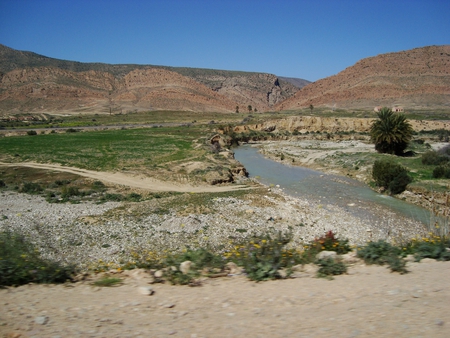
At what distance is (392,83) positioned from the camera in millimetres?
132875

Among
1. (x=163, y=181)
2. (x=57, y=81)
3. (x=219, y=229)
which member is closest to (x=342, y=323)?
(x=219, y=229)

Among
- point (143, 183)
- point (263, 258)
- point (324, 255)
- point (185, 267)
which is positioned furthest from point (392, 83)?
point (185, 267)

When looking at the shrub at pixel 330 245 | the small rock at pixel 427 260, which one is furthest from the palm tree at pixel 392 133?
the small rock at pixel 427 260

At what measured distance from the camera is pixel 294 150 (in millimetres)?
55594

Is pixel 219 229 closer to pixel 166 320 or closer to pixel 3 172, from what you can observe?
pixel 166 320

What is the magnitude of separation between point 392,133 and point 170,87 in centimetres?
13471

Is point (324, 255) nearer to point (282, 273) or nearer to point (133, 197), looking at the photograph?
point (282, 273)

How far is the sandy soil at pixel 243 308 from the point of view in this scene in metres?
4.34

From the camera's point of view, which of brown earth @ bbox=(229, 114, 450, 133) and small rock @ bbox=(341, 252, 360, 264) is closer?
small rock @ bbox=(341, 252, 360, 264)

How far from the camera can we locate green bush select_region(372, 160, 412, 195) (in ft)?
88.0

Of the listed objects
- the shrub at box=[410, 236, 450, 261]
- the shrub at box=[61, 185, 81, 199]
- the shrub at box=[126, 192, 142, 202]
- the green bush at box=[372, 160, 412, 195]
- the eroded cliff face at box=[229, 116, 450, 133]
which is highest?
the eroded cliff face at box=[229, 116, 450, 133]

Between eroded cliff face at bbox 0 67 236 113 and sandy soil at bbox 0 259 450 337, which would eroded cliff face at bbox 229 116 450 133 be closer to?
eroded cliff face at bbox 0 67 236 113

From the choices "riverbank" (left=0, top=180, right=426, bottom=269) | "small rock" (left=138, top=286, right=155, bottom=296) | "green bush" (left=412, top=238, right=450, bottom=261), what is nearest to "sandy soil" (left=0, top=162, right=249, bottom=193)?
"riverbank" (left=0, top=180, right=426, bottom=269)

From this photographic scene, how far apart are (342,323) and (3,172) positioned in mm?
35868
